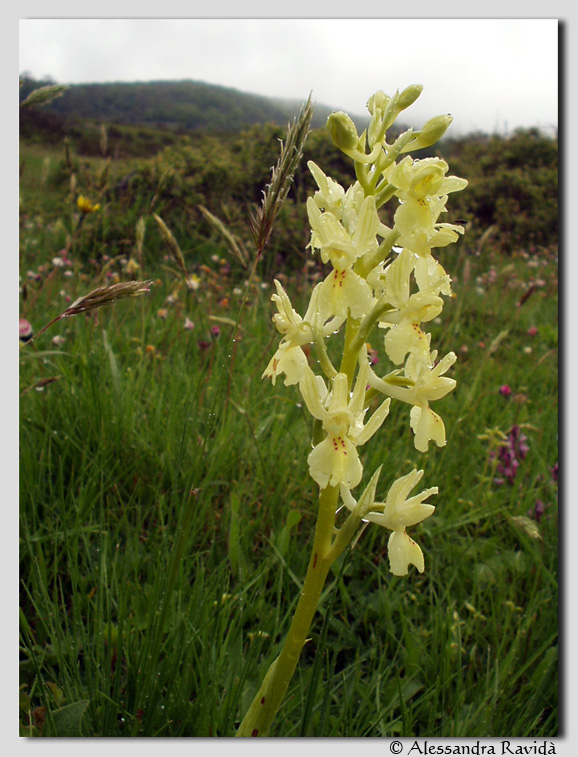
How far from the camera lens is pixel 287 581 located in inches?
59.6

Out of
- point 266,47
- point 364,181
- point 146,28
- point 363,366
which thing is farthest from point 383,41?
point 363,366

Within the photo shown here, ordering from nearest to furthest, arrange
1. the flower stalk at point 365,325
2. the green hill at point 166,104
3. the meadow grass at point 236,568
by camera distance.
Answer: the flower stalk at point 365,325 < the meadow grass at point 236,568 < the green hill at point 166,104

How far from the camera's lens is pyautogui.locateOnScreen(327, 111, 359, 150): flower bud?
38.2 inches

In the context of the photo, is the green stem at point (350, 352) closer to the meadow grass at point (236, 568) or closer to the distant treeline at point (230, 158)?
the meadow grass at point (236, 568)

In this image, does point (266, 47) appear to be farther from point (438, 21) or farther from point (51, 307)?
point (51, 307)

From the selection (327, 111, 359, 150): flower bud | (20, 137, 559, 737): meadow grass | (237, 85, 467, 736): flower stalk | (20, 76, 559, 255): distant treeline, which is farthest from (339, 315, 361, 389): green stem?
(20, 76, 559, 255): distant treeline

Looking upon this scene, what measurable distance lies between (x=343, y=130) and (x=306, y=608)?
2.74 ft

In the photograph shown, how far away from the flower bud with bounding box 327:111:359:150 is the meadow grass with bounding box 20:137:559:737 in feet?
0.97

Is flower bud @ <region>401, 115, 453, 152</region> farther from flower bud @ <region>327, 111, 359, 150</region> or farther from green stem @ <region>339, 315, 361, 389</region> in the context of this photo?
green stem @ <region>339, 315, 361, 389</region>

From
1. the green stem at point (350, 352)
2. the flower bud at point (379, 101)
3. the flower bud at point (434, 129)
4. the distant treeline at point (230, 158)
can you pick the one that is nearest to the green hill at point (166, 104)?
the distant treeline at point (230, 158)

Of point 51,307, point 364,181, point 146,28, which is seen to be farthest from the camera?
point 51,307

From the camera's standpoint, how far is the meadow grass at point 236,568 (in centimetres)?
117

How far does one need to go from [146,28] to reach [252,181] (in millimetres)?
2020

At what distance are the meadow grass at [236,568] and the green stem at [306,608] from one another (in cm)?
6
